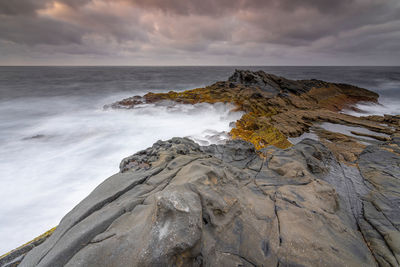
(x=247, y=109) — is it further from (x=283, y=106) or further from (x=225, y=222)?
(x=225, y=222)

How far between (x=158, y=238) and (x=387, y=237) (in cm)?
429

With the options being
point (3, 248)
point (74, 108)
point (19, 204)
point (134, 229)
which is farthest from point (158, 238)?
point (74, 108)

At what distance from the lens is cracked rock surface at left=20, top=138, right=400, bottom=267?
2.47 meters

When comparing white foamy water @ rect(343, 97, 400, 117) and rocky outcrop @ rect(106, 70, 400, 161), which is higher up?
rocky outcrop @ rect(106, 70, 400, 161)

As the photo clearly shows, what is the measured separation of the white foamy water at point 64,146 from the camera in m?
6.59

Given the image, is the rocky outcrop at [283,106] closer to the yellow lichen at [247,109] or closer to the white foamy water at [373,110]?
the yellow lichen at [247,109]

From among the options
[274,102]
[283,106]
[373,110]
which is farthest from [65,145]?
[373,110]

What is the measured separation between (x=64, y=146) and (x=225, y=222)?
12519mm

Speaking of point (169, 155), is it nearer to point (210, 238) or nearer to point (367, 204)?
point (210, 238)

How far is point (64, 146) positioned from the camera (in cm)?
1152

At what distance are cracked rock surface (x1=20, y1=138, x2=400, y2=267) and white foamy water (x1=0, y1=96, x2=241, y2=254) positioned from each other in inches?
158

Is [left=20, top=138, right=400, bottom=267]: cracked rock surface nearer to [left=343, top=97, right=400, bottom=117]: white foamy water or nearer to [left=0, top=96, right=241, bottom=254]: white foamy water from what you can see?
[left=0, top=96, right=241, bottom=254]: white foamy water

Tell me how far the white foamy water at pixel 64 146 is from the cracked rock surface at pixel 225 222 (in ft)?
13.2

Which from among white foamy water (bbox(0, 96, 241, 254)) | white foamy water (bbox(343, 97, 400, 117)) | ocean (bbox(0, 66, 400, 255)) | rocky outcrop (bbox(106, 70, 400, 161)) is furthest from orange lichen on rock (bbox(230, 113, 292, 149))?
white foamy water (bbox(343, 97, 400, 117))
